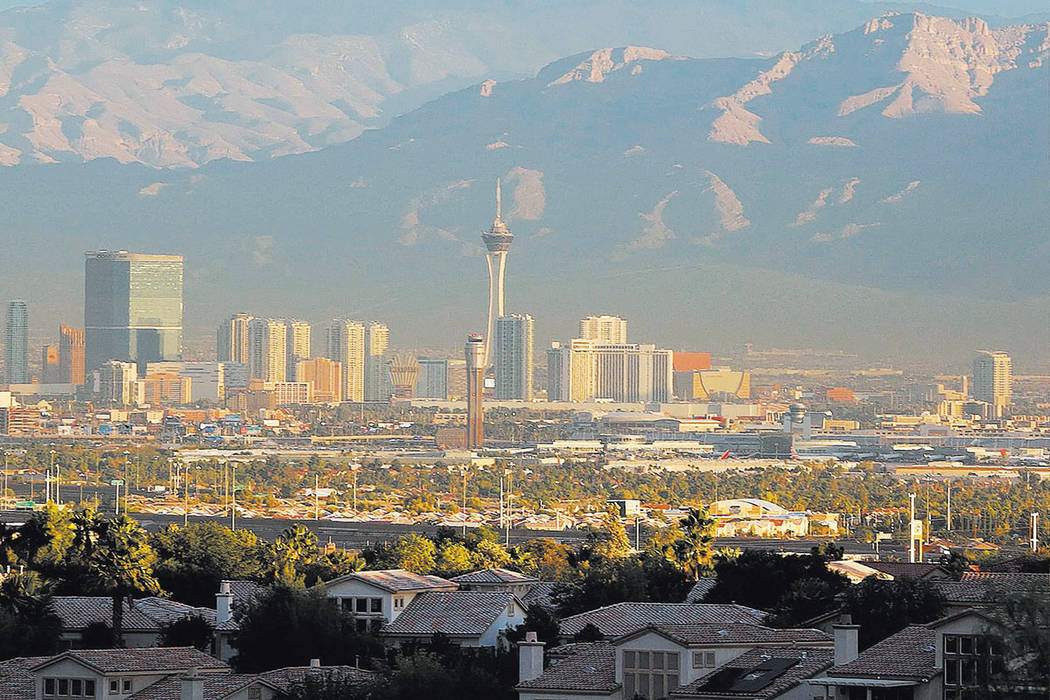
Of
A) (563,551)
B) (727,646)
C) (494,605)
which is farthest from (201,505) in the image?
(727,646)

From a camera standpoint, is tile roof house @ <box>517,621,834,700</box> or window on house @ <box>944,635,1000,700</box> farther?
tile roof house @ <box>517,621,834,700</box>

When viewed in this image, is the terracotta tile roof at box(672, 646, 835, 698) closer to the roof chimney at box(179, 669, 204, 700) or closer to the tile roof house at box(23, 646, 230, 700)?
the roof chimney at box(179, 669, 204, 700)

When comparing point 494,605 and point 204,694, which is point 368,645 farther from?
point 204,694

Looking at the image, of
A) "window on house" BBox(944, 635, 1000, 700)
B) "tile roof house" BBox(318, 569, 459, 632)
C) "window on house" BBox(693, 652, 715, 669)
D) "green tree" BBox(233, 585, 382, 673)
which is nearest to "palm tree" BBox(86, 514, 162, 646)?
"tile roof house" BBox(318, 569, 459, 632)

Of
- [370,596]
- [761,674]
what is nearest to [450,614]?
[370,596]

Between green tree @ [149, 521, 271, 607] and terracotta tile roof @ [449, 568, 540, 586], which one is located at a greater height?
terracotta tile roof @ [449, 568, 540, 586]

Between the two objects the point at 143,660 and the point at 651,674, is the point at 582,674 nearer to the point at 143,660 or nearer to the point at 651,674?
the point at 651,674
